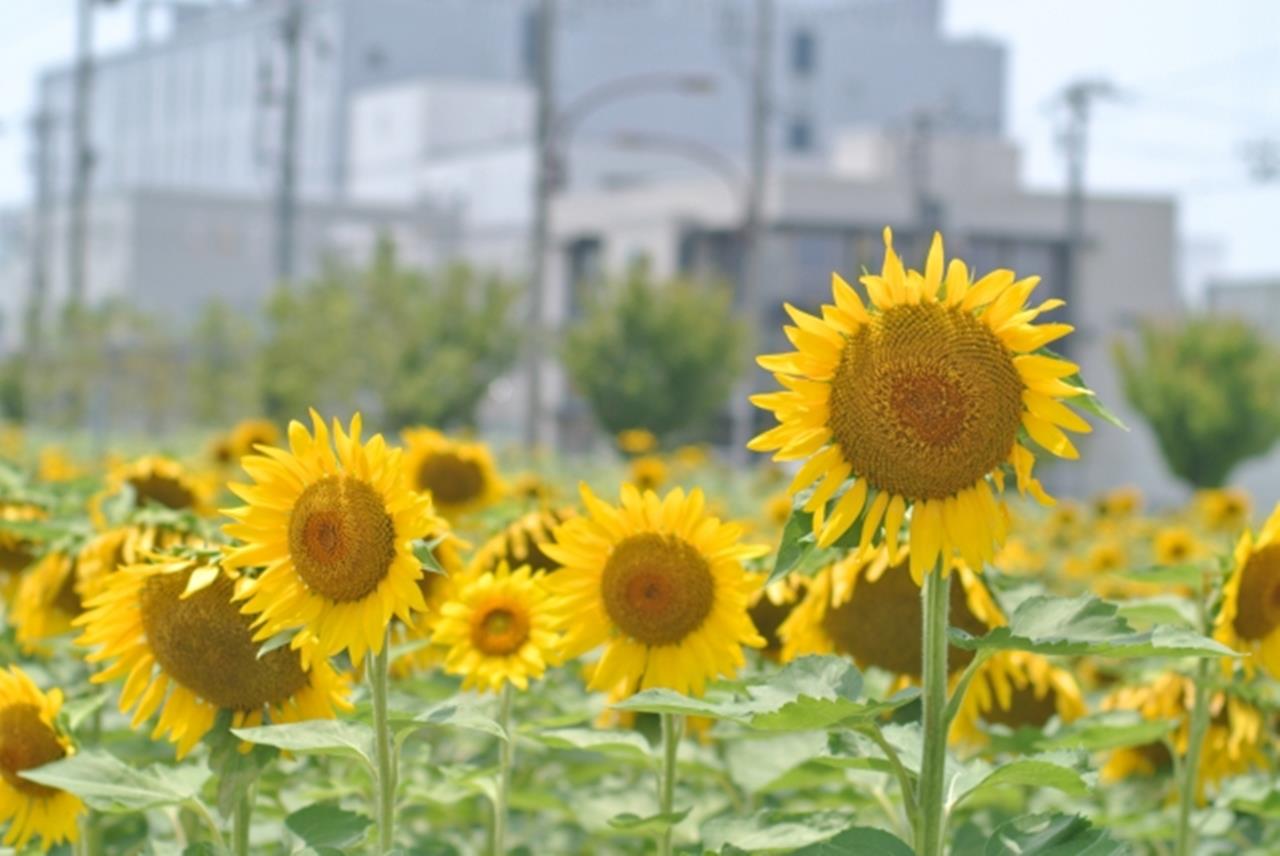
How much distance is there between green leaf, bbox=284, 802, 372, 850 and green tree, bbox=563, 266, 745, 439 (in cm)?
4955

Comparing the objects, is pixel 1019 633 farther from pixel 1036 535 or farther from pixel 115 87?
pixel 115 87

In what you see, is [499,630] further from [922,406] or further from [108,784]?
[922,406]

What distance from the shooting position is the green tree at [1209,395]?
50.6 metres

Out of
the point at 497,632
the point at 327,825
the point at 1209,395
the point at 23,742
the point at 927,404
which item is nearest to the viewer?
the point at 927,404

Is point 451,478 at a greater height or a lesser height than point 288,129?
lesser

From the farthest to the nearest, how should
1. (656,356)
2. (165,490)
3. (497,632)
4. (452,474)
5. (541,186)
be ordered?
(656,356), (541,186), (452,474), (165,490), (497,632)

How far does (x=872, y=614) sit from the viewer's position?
3996mm

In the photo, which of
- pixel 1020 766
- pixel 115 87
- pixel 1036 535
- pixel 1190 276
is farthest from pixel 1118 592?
pixel 1190 276

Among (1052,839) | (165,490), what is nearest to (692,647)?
(1052,839)

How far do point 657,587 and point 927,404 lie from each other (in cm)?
88

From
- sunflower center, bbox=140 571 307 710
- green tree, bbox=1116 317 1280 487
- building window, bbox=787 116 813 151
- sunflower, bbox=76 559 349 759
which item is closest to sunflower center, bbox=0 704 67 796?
sunflower, bbox=76 559 349 759

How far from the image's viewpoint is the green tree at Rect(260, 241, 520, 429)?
157 ft

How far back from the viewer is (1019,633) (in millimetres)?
2723

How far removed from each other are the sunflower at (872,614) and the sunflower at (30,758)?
1.23 meters
